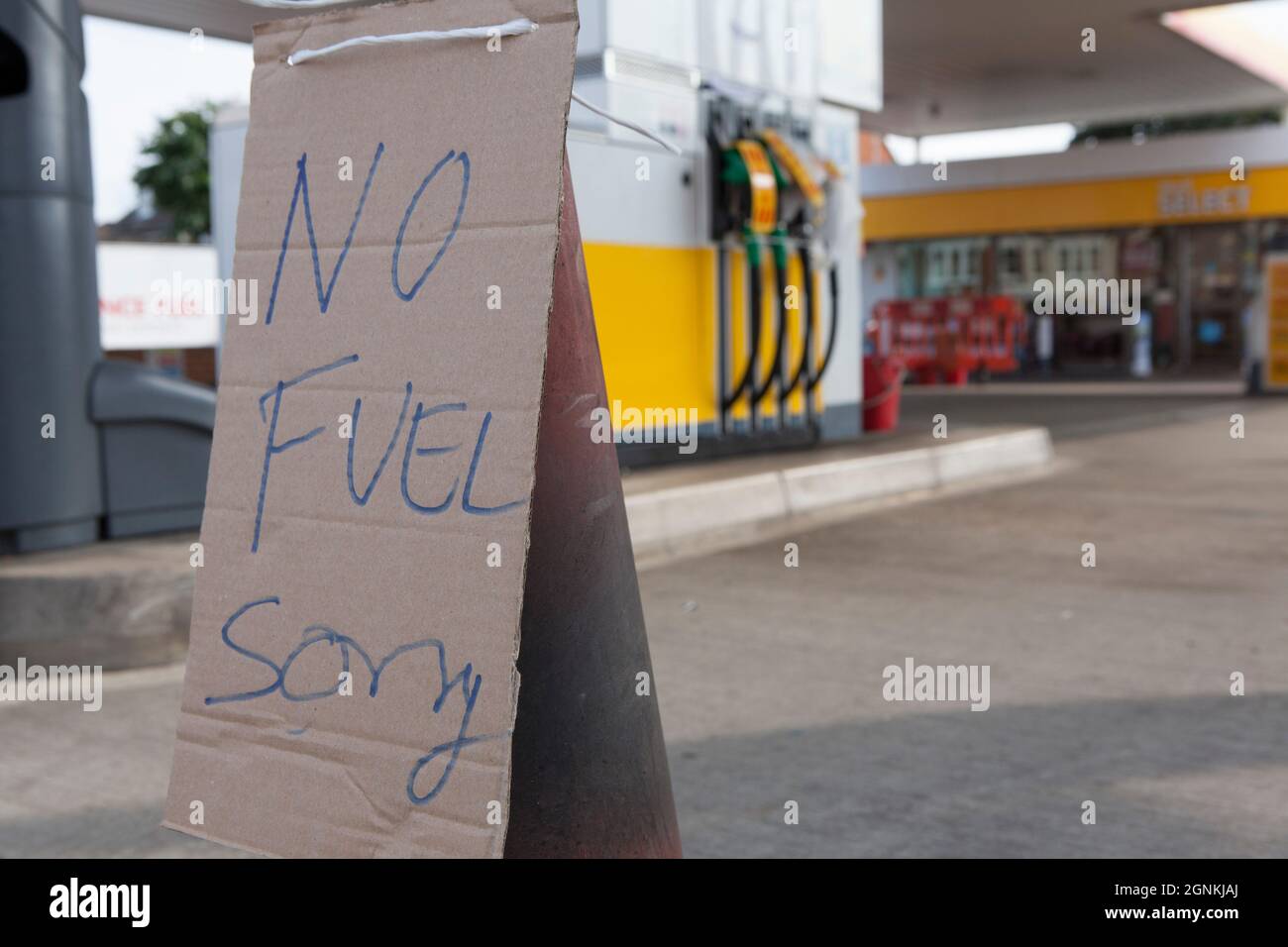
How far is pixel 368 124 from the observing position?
7.20 ft

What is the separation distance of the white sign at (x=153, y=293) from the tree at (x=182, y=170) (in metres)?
22.2

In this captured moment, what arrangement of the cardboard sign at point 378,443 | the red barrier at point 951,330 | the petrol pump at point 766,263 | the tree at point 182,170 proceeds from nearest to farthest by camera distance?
1. the cardboard sign at point 378,443
2. the petrol pump at point 766,263
3. the red barrier at point 951,330
4. the tree at point 182,170

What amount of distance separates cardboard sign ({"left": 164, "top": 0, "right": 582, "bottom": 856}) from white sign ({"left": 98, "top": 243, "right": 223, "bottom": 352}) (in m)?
20.5

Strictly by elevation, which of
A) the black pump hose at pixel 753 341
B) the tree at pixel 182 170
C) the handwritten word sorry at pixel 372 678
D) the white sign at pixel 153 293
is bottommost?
the handwritten word sorry at pixel 372 678

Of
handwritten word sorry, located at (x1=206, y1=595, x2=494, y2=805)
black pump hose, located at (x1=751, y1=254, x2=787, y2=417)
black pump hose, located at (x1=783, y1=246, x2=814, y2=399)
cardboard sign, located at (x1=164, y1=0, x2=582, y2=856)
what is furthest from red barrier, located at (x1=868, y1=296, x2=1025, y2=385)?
handwritten word sorry, located at (x1=206, y1=595, x2=494, y2=805)

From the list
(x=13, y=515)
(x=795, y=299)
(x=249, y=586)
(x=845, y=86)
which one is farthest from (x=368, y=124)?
(x=845, y=86)

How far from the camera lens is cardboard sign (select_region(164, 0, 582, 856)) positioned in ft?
6.56

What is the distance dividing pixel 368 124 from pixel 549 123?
0.33m

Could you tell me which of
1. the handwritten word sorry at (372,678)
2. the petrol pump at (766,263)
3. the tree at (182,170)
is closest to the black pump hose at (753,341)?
the petrol pump at (766,263)

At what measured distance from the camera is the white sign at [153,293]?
22.5m

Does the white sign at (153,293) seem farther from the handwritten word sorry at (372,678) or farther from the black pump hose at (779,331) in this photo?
the handwritten word sorry at (372,678)

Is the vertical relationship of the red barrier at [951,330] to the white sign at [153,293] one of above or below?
below

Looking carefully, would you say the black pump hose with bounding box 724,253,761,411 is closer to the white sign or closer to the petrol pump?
the petrol pump
